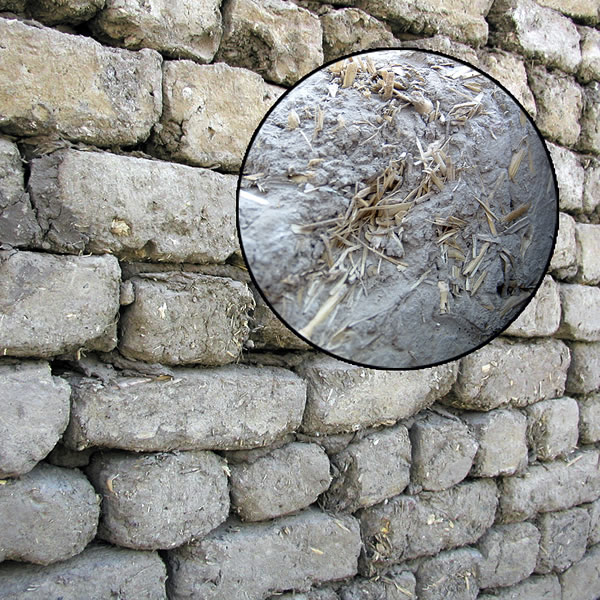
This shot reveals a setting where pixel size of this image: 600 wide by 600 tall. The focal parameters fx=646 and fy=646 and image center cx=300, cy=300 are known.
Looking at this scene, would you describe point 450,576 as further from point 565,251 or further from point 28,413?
point 28,413

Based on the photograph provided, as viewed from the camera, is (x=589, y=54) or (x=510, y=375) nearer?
(x=510, y=375)

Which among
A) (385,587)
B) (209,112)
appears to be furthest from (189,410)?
(385,587)

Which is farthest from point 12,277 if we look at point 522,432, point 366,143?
point 522,432

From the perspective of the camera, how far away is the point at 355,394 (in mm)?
2049

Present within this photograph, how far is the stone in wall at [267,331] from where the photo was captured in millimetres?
1892

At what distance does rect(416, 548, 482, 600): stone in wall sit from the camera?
2.27 metres

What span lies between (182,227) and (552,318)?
1607mm

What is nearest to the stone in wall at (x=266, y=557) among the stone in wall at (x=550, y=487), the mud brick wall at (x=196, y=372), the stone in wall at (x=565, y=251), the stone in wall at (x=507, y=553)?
the mud brick wall at (x=196, y=372)

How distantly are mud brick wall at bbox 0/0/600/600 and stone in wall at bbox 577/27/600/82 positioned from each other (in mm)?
319

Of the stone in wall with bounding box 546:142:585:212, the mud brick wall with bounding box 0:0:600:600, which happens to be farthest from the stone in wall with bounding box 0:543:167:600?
the stone in wall with bounding box 546:142:585:212

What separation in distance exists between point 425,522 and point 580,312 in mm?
1123

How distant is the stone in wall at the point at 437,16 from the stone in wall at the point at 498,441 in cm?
138

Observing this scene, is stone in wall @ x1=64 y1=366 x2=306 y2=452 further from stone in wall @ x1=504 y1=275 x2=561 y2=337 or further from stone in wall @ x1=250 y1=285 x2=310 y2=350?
stone in wall @ x1=504 y1=275 x2=561 y2=337

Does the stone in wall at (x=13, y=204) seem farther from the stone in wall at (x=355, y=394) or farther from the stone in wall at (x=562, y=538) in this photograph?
the stone in wall at (x=562, y=538)
